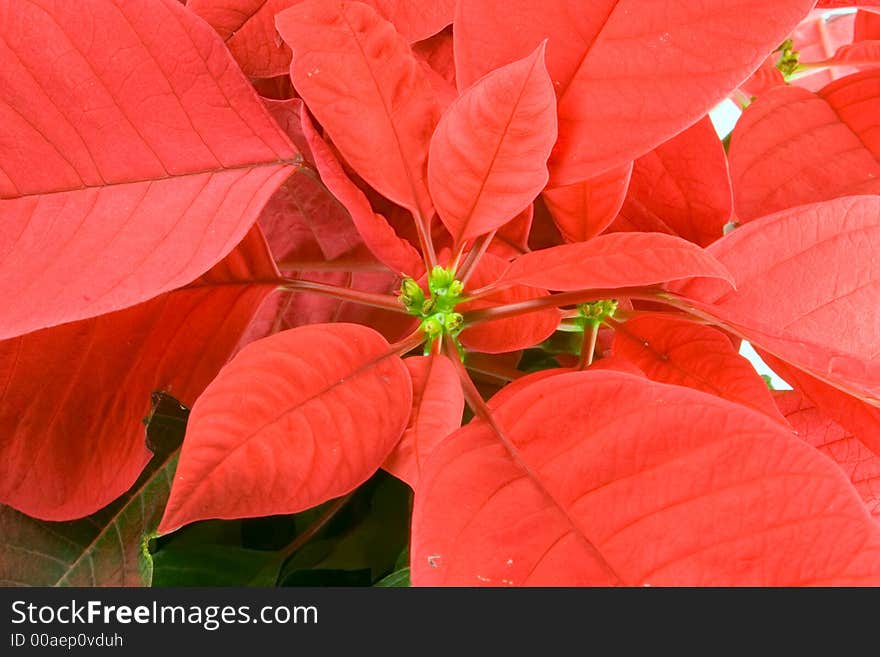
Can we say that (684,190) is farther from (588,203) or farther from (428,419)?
(428,419)

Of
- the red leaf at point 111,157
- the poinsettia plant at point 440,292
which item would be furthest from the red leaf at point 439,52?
the red leaf at point 111,157

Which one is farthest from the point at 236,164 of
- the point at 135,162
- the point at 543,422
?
the point at 543,422

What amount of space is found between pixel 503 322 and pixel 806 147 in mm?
184

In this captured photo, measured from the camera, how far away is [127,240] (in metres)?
0.31

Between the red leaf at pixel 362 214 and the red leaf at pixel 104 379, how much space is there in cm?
5

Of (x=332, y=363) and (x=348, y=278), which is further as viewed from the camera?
(x=348, y=278)

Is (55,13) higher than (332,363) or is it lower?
higher

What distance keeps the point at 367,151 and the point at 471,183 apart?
0.04 metres

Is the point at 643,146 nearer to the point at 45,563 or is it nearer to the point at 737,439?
the point at 737,439

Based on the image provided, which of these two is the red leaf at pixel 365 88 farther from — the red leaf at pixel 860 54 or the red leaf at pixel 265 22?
the red leaf at pixel 860 54

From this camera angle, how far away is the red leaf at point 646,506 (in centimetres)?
26

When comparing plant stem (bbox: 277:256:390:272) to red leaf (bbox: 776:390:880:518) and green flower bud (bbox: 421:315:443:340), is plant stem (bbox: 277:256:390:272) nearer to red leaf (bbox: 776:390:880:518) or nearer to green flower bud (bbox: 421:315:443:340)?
green flower bud (bbox: 421:315:443:340)

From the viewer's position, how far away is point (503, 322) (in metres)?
0.36

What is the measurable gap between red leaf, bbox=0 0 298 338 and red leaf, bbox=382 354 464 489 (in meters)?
0.09
